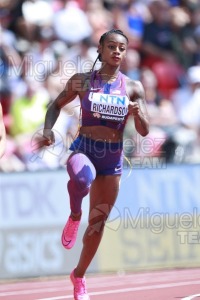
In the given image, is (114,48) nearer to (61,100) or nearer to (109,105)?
(109,105)

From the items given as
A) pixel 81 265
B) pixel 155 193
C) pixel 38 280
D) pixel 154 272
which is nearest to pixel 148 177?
pixel 155 193

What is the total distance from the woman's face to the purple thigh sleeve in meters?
0.89

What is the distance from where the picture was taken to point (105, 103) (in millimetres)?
8758

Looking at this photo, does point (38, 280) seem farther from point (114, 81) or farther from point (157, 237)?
point (114, 81)

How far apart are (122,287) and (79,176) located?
2.72 meters

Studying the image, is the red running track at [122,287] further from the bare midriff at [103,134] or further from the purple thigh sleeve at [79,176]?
the bare midriff at [103,134]

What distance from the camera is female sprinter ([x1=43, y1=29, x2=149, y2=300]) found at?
28.8 ft

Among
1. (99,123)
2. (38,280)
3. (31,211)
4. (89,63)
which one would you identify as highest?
(89,63)

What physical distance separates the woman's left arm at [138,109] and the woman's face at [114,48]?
294 millimetres

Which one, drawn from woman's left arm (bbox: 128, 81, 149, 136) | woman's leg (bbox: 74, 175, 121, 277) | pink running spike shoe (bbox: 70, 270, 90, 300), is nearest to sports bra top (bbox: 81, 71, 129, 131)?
woman's left arm (bbox: 128, 81, 149, 136)

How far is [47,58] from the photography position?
14891 millimetres

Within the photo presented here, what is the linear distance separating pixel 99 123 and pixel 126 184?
156 inches

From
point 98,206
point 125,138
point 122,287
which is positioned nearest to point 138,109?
point 98,206

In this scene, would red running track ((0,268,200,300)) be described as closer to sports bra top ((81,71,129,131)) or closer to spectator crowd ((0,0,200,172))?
spectator crowd ((0,0,200,172))
